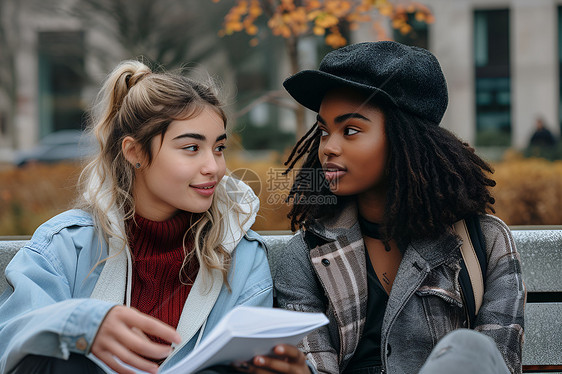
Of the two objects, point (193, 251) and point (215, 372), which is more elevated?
point (193, 251)

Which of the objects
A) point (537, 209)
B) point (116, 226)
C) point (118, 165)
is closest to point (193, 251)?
point (116, 226)

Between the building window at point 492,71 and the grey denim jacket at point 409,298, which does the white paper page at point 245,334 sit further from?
the building window at point 492,71

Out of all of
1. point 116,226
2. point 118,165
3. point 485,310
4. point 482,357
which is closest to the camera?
point 482,357

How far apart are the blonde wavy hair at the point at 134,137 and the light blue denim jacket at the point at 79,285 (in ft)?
0.20

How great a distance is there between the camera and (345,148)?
225 centimetres

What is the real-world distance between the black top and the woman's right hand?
2.56 ft

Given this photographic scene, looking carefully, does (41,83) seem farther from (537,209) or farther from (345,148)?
(345,148)

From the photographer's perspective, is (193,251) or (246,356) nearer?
(246,356)

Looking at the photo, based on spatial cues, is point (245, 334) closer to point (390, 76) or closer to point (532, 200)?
point (390, 76)

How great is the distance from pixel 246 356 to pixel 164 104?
1.02 metres

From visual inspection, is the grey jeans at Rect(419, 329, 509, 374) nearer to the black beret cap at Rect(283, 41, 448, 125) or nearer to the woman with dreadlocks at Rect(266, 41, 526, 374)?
the woman with dreadlocks at Rect(266, 41, 526, 374)

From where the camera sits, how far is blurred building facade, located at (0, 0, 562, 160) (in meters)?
16.7

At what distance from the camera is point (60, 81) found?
17.2 metres

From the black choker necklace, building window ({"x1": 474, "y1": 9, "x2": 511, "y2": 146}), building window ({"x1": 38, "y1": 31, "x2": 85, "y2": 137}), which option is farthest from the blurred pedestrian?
the black choker necklace
